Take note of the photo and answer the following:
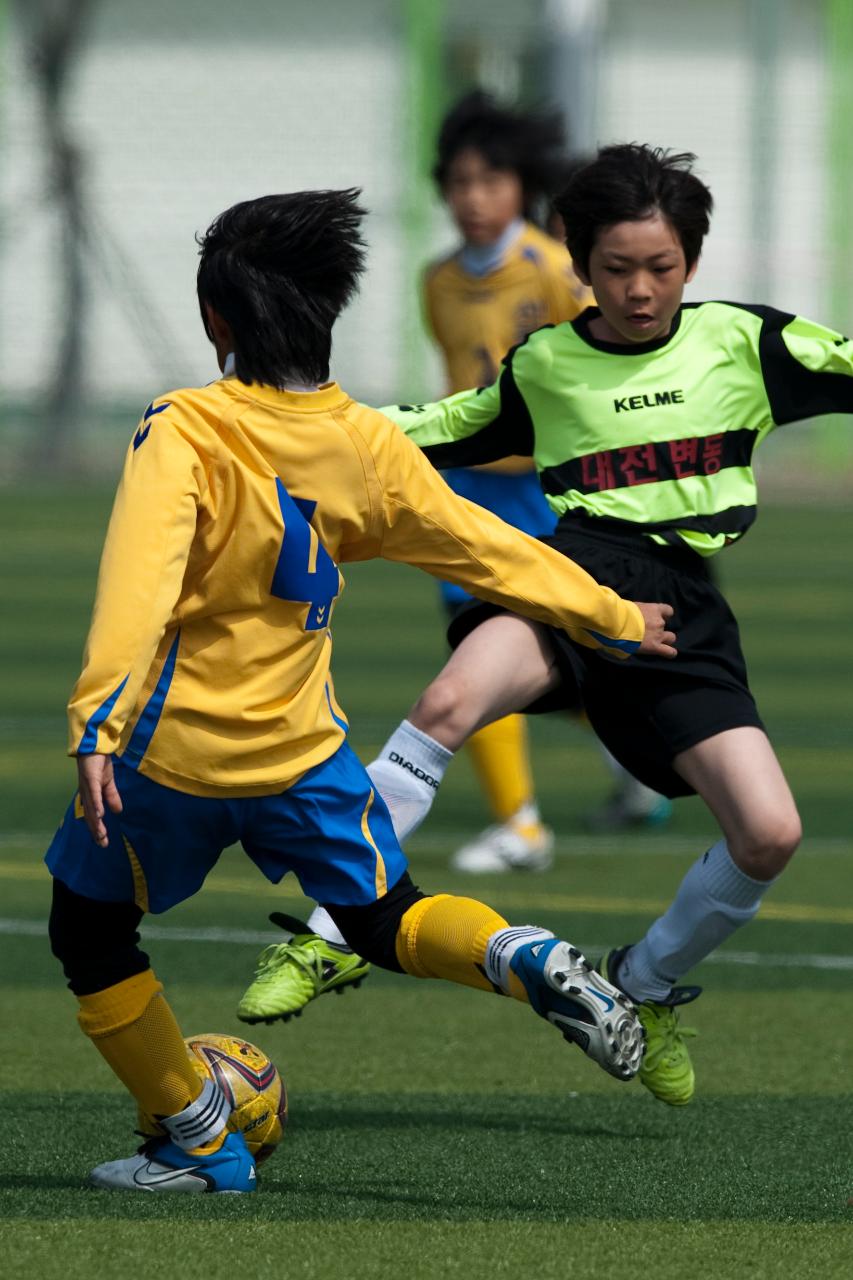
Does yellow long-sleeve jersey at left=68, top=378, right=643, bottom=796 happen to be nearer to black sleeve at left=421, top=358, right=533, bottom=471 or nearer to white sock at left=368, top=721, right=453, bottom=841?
white sock at left=368, top=721, right=453, bottom=841

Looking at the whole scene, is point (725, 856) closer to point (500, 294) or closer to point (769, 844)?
point (769, 844)

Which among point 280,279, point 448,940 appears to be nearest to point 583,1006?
point 448,940

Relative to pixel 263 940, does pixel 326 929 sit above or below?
above

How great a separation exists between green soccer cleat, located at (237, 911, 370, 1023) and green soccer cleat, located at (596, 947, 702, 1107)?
592 millimetres

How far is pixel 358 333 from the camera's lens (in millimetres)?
28438

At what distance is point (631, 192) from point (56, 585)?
13828 millimetres

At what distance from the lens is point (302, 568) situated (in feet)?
12.8

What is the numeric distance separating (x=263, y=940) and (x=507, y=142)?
2.89m

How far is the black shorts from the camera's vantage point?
4871 millimetres

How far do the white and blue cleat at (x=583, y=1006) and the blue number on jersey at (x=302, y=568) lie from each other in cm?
66

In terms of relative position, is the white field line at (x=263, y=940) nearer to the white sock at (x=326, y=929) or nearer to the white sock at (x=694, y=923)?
the white sock at (x=694, y=923)

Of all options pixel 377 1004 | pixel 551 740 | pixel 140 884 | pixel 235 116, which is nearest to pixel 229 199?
pixel 235 116

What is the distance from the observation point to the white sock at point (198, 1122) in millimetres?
4184

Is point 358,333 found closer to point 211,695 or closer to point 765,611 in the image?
point 765,611
